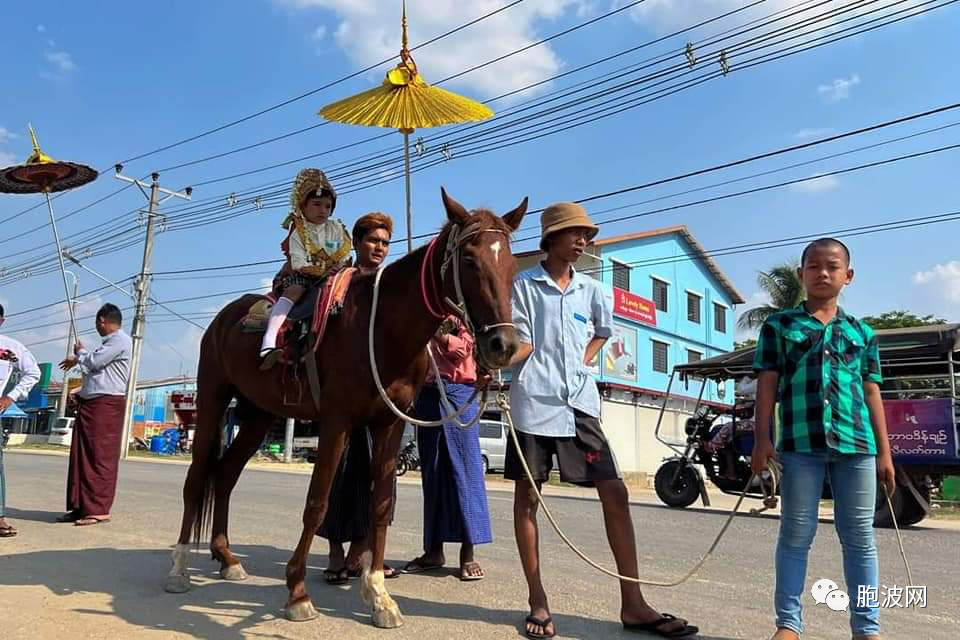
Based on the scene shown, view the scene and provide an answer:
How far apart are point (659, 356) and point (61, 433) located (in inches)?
1241

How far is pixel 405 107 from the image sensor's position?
23.6ft

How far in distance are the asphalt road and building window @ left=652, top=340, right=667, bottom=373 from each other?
25.8 meters

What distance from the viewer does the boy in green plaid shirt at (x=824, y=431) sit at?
3297mm

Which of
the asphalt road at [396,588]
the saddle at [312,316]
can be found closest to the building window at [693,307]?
the asphalt road at [396,588]

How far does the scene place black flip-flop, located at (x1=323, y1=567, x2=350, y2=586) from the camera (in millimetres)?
4832

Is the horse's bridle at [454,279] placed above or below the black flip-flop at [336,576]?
above

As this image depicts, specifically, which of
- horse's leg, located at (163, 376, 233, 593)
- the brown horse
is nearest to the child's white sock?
the brown horse

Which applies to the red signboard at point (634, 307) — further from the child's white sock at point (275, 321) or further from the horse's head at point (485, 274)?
the horse's head at point (485, 274)

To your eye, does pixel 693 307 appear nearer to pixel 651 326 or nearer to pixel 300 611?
pixel 651 326

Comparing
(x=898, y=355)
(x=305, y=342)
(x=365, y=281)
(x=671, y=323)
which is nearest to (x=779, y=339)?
(x=365, y=281)

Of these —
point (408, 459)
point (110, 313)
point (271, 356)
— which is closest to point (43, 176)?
point (110, 313)

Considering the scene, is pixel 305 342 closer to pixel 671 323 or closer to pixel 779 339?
pixel 779 339

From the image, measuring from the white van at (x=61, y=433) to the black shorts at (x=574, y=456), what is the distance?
130 feet

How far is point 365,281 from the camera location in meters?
4.41
